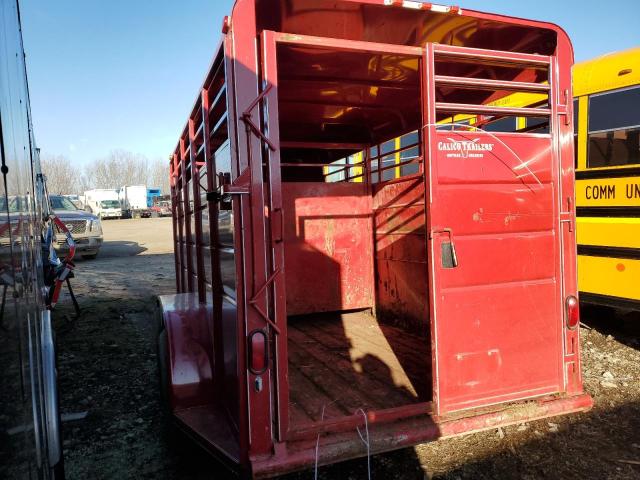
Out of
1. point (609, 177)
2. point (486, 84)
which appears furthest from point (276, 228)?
point (609, 177)

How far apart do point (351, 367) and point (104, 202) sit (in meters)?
43.1

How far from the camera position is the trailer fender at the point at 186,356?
118 inches

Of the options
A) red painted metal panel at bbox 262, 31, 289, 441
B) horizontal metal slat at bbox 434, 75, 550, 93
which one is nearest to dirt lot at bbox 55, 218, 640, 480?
red painted metal panel at bbox 262, 31, 289, 441

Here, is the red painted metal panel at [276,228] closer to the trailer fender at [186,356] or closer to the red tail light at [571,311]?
the trailer fender at [186,356]

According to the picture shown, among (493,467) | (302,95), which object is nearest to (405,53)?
(302,95)

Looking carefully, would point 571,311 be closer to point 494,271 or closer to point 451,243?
point 494,271

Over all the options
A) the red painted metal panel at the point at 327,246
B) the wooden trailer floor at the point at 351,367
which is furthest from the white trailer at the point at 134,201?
the wooden trailer floor at the point at 351,367

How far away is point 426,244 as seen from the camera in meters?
3.29

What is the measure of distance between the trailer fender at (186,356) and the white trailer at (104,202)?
42.4 meters

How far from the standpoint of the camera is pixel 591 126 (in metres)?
5.06

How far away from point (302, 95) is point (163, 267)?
9618mm

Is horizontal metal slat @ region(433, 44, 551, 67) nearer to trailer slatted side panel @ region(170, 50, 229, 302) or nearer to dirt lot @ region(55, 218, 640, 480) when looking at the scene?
trailer slatted side panel @ region(170, 50, 229, 302)

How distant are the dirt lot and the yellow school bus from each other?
798 mm

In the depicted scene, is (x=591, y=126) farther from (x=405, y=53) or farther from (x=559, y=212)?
(x=405, y=53)
